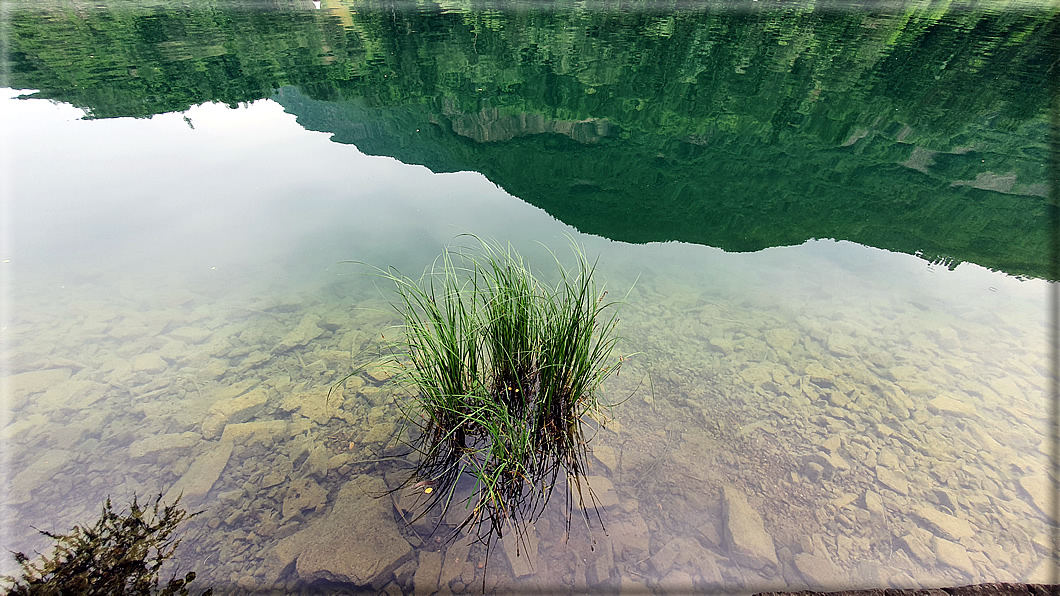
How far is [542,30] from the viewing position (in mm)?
29031

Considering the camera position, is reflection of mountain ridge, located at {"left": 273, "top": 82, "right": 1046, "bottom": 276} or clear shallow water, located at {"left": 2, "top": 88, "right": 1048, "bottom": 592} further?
reflection of mountain ridge, located at {"left": 273, "top": 82, "right": 1046, "bottom": 276}

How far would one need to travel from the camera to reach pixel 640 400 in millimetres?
3686

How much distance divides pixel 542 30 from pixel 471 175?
24.8 metres

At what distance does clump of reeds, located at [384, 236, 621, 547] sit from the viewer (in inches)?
108

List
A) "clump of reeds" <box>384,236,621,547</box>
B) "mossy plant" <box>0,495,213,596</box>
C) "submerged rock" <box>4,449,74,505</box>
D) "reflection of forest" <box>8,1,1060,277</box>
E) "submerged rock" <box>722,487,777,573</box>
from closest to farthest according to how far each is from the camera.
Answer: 1. "mossy plant" <box>0,495,213,596</box>
2. "submerged rock" <box>722,487,777,573</box>
3. "clump of reeds" <box>384,236,621,547</box>
4. "submerged rock" <box>4,449,74,505</box>
5. "reflection of forest" <box>8,1,1060,277</box>

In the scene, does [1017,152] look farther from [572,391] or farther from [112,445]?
[112,445]

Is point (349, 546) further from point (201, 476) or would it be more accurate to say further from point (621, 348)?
point (621, 348)

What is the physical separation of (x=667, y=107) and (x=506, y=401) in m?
15.9

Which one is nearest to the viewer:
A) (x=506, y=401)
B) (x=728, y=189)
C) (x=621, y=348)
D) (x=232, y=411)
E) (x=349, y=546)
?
(x=349, y=546)

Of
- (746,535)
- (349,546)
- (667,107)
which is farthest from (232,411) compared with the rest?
(667,107)

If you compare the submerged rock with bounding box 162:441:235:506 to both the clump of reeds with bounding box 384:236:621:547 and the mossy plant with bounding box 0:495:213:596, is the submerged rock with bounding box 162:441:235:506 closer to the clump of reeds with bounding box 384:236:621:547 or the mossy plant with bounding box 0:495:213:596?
the mossy plant with bounding box 0:495:213:596

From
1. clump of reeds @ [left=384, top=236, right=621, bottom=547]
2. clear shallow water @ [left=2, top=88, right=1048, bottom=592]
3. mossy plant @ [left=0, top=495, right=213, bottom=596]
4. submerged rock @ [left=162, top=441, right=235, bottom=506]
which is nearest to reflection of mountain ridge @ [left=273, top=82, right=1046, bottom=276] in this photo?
clear shallow water @ [left=2, top=88, right=1048, bottom=592]

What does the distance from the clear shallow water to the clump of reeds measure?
0.79 feet

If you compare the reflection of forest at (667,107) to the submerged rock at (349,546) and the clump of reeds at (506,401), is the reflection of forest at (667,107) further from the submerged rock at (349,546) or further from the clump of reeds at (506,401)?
the submerged rock at (349,546)
